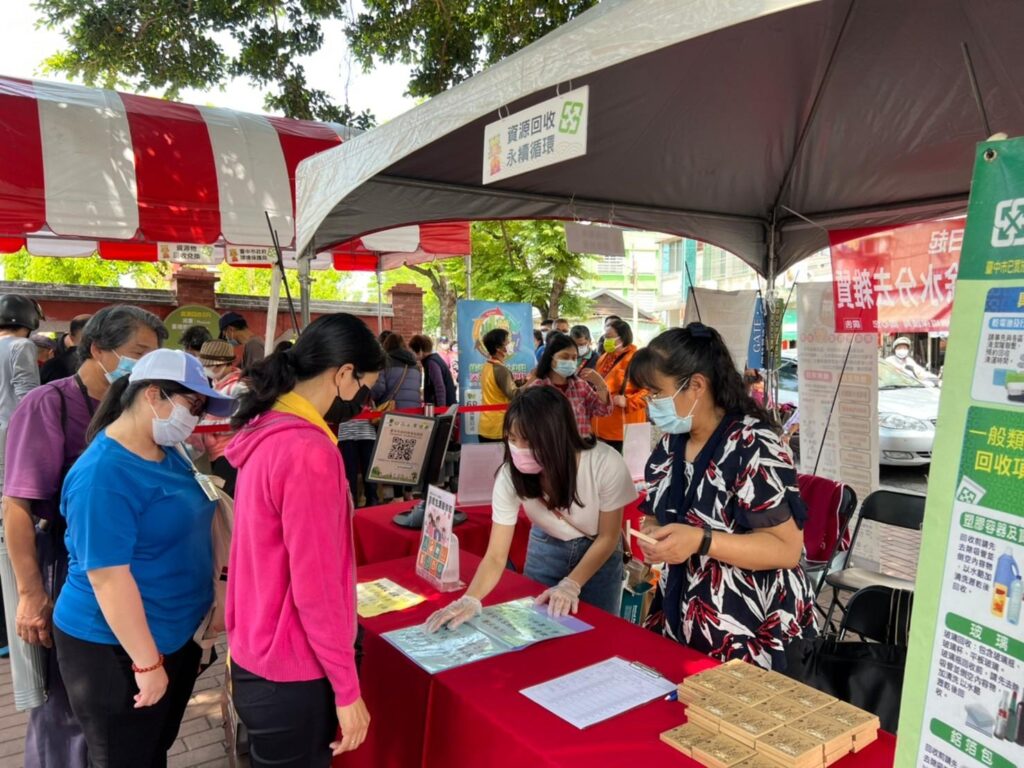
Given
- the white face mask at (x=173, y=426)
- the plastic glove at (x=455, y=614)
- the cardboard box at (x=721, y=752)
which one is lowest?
the plastic glove at (x=455, y=614)

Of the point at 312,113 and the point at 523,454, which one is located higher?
the point at 312,113

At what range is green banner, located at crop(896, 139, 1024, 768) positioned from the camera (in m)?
0.77

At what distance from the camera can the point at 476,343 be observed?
20.0ft

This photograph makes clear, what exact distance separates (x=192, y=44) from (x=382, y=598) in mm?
7750

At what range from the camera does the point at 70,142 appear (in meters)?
4.39

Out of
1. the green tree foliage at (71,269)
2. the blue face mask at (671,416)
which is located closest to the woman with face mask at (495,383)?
the blue face mask at (671,416)

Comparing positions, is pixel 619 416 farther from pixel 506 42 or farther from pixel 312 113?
pixel 312 113

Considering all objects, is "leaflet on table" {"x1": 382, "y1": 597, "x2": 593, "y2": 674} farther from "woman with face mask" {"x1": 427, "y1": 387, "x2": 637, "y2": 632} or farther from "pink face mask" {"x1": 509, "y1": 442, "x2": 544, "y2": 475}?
"pink face mask" {"x1": 509, "y1": 442, "x2": 544, "y2": 475}

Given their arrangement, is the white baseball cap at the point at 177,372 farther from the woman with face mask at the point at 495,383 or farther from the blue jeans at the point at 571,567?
the woman with face mask at the point at 495,383

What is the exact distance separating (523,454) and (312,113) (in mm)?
7173

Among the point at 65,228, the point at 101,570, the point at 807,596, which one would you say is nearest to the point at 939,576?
the point at 807,596

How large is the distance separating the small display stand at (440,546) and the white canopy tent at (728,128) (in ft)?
4.03

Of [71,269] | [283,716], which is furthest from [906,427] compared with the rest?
[71,269]

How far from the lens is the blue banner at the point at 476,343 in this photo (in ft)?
19.9
